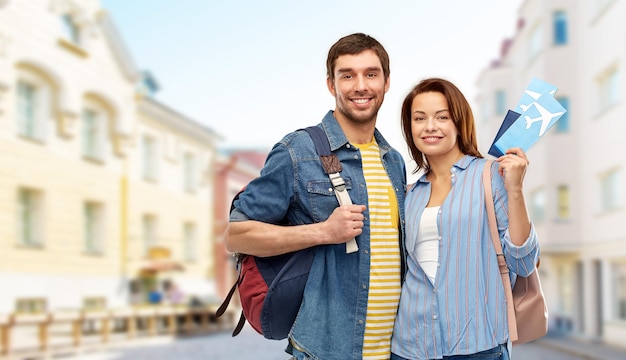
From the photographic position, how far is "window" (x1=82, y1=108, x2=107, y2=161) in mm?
24062

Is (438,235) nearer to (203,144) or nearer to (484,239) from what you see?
(484,239)

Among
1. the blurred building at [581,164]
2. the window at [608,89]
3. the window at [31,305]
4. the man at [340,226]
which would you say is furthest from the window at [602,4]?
the man at [340,226]

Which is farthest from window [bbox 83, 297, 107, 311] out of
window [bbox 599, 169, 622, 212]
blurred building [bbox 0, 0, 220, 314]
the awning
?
window [bbox 599, 169, 622, 212]

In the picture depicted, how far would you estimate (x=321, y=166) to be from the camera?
343 cm

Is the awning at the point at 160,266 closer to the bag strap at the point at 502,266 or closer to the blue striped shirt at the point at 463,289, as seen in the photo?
the blue striped shirt at the point at 463,289

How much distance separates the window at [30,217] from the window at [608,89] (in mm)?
14635

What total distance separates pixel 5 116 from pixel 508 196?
1750 centimetres

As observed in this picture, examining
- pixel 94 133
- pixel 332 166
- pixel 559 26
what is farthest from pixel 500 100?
pixel 332 166

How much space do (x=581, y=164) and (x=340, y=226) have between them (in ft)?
75.5

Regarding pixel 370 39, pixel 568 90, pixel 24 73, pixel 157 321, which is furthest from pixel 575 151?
pixel 370 39

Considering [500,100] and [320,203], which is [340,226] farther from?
[500,100]

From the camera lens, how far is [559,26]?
26.2 m

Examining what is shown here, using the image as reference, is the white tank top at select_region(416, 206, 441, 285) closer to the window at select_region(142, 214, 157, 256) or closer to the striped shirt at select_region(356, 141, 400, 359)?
the striped shirt at select_region(356, 141, 400, 359)

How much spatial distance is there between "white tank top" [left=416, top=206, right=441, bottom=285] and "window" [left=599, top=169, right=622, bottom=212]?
18264 millimetres
